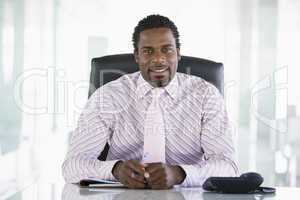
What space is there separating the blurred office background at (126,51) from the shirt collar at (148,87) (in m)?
1.56

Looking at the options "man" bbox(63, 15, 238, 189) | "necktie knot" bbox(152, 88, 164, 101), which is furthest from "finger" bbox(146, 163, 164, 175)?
"necktie knot" bbox(152, 88, 164, 101)

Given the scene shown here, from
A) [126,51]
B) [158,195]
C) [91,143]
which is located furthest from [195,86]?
[126,51]

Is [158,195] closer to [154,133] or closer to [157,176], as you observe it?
[157,176]

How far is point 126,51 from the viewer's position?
3707 millimetres

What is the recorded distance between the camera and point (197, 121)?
2039 millimetres

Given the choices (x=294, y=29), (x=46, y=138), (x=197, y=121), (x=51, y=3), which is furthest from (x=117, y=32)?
(x=197, y=121)

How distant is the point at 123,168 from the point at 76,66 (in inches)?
84.0

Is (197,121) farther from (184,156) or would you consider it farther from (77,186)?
(77,186)

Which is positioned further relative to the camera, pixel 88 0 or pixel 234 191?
pixel 88 0

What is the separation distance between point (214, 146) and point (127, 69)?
509 mm

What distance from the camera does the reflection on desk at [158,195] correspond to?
1492 mm

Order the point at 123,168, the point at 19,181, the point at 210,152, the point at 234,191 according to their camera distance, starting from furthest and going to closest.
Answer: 1. the point at 19,181
2. the point at 210,152
3. the point at 123,168
4. the point at 234,191

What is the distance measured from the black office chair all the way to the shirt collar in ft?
0.32

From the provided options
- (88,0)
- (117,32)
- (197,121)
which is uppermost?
(88,0)
